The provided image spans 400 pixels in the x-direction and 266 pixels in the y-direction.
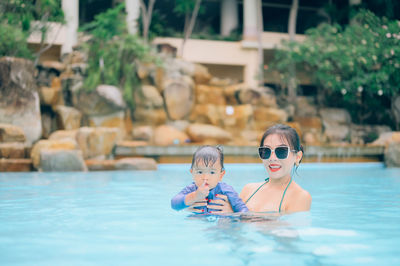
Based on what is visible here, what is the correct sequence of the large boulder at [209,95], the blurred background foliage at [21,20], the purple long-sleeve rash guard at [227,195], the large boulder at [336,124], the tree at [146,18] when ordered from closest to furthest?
the purple long-sleeve rash guard at [227,195], the blurred background foliage at [21,20], the large boulder at [209,95], the large boulder at [336,124], the tree at [146,18]

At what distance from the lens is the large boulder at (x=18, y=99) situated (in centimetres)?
1484

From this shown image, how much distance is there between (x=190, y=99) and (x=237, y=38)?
760cm

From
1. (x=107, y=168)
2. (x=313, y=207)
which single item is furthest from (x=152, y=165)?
(x=313, y=207)

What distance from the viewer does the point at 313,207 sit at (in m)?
5.45

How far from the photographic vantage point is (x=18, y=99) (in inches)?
595

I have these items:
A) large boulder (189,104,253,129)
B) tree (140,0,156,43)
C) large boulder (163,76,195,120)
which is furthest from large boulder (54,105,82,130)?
tree (140,0,156,43)

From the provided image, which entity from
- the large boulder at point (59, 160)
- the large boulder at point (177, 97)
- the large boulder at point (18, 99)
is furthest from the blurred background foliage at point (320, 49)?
the large boulder at point (59, 160)

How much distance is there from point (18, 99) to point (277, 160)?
516 inches

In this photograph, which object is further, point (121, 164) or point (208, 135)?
point (208, 135)

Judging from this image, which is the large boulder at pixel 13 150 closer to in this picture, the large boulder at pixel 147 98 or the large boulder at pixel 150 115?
the large boulder at pixel 150 115

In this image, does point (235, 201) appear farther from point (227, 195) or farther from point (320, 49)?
point (320, 49)

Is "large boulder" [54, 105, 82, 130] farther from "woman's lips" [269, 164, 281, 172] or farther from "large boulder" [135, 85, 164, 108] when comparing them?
"woman's lips" [269, 164, 281, 172]

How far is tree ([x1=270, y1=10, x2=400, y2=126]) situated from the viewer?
64.8 feet

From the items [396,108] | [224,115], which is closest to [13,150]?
[224,115]
